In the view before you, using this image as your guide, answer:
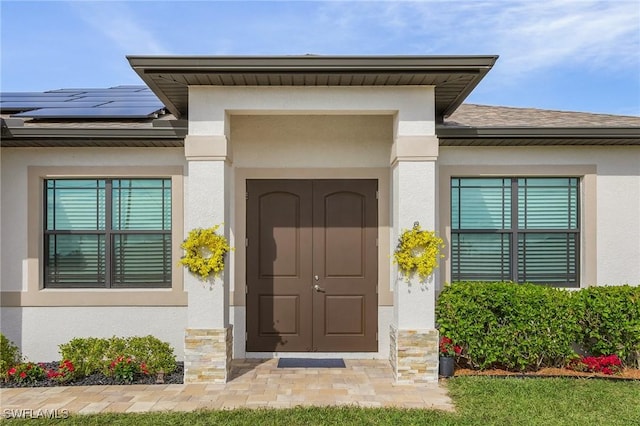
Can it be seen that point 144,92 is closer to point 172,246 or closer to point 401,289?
point 172,246

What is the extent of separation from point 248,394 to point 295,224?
2.69m

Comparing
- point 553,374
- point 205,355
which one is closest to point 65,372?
point 205,355

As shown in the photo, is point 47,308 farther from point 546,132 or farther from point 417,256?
point 546,132

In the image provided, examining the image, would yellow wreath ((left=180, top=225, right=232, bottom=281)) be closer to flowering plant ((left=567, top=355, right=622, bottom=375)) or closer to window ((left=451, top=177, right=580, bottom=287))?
window ((left=451, top=177, right=580, bottom=287))

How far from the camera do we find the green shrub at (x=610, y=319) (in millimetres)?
6301

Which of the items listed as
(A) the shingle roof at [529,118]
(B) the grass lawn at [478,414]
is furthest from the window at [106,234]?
(A) the shingle roof at [529,118]

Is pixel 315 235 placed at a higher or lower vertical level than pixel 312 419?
higher

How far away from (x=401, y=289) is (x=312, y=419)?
2018 millimetres

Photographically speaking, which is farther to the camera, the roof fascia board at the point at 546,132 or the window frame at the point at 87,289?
the window frame at the point at 87,289

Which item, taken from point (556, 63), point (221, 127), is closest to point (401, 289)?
point (221, 127)

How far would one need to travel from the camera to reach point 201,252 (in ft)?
19.5

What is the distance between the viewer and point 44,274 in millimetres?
7176

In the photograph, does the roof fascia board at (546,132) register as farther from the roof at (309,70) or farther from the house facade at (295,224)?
the roof at (309,70)
